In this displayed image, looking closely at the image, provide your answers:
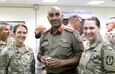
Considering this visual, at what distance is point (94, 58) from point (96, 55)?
0.04m

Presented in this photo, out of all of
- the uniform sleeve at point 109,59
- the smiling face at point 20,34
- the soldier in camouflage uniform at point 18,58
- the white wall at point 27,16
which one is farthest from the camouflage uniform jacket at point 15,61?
the white wall at point 27,16

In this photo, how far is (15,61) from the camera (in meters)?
2.82

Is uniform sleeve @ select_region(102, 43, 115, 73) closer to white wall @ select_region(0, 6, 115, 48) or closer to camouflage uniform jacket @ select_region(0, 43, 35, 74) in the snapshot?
camouflage uniform jacket @ select_region(0, 43, 35, 74)

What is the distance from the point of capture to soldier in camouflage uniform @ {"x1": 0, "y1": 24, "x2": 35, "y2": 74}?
2812 mm

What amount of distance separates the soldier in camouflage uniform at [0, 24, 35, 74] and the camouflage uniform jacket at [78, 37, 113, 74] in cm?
85

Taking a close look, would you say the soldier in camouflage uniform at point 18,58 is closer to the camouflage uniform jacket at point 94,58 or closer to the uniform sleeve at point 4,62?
the uniform sleeve at point 4,62

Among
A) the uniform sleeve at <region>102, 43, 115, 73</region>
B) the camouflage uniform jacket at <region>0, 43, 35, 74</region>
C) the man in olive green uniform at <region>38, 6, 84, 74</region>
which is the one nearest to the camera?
the uniform sleeve at <region>102, 43, 115, 73</region>

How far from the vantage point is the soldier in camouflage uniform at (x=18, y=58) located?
2.81m

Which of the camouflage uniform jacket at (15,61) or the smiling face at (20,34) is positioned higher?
the smiling face at (20,34)

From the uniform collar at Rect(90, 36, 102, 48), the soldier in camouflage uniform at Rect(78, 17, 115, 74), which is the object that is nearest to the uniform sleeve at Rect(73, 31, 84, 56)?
the soldier in camouflage uniform at Rect(78, 17, 115, 74)

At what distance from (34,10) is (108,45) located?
28.0 feet

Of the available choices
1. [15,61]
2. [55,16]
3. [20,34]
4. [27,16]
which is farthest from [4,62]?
[27,16]

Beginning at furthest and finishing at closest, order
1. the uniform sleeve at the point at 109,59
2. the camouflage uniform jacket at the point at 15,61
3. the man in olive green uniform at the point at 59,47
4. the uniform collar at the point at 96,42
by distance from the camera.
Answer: the camouflage uniform jacket at the point at 15,61 < the man in olive green uniform at the point at 59,47 < the uniform collar at the point at 96,42 < the uniform sleeve at the point at 109,59

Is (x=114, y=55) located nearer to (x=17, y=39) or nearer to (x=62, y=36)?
(x=62, y=36)
